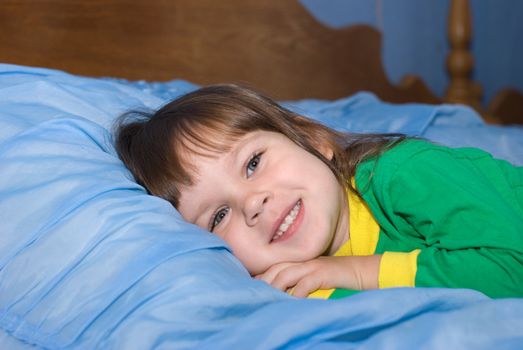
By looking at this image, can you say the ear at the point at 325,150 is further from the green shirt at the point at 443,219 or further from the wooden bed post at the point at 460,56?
the wooden bed post at the point at 460,56

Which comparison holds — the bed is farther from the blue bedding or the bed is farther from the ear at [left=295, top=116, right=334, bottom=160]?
the ear at [left=295, top=116, right=334, bottom=160]

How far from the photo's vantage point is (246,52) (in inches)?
80.4

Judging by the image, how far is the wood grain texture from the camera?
162 centimetres

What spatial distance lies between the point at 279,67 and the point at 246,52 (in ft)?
0.40

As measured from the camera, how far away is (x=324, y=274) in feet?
3.29

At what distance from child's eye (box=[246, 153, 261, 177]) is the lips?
0.29ft

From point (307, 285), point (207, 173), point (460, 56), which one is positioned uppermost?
Answer: point (207, 173)

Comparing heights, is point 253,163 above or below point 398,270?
above

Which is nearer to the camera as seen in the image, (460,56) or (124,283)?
(124,283)

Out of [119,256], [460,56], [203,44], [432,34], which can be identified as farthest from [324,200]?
[432,34]

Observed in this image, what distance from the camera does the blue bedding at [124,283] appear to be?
69 centimetres

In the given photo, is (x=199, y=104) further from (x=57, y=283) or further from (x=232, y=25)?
(x=232, y=25)

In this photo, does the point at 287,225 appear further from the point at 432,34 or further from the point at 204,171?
the point at 432,34

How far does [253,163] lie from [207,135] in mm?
79
